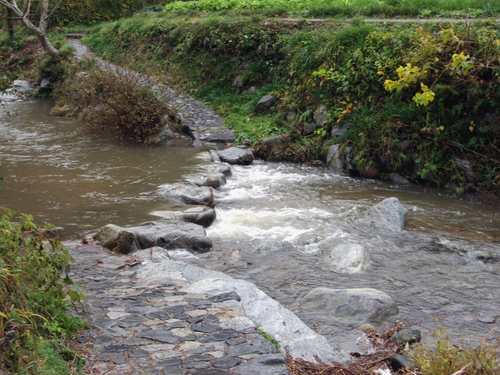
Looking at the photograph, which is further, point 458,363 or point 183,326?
point 183,326

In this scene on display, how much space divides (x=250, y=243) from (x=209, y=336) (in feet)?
10.0

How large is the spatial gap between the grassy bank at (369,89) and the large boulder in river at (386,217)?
1.77 m

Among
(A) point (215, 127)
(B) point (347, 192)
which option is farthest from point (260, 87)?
(B) point (347, 192)

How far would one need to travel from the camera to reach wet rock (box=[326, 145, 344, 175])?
912 cm

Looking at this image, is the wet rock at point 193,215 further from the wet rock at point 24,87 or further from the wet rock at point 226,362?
the wet rock at point 24,87

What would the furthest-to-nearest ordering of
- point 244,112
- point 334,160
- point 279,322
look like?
1. point 244,112
2. point 334,160
3. point 279,322

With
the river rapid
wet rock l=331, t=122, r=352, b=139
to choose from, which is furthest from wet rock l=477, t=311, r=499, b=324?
wet rock l=331, t=122, r=352, b=139

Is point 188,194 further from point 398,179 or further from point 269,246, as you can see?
point 398,179

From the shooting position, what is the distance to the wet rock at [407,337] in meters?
3.81

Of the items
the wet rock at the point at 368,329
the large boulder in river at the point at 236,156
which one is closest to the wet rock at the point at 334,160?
the large boulder in river at the point at 236,156

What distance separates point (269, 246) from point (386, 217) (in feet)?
6.39

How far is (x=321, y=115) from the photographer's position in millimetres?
10234

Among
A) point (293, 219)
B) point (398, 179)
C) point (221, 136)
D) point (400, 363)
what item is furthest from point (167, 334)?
point (221, 136)

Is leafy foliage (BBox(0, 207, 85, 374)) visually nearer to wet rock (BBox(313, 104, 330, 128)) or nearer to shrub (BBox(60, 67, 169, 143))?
wet rock (BBox(313, 104, 330, 128))
